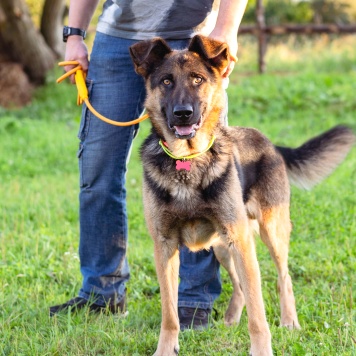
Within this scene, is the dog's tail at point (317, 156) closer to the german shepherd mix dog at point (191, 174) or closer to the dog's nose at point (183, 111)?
the german shepherd mix dog at point (191, 174)

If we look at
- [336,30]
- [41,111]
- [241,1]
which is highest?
[241,1]

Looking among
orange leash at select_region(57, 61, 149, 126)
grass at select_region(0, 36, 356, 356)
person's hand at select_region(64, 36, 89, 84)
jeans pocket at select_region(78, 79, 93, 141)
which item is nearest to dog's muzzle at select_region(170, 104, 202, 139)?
orange leash at select_region(57, 61, 149, 126)

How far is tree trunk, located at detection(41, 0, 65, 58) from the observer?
14.6m

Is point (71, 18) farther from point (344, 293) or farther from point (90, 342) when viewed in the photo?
point (344, 293)

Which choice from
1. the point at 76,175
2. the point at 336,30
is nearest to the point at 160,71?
the point at 76,175

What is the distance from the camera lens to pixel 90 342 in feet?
12.4

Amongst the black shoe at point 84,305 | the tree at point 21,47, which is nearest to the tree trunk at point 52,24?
the tree at point 21,47

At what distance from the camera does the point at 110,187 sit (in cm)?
429

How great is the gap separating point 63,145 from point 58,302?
5350mm

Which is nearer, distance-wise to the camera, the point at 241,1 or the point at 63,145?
the point at 241,1

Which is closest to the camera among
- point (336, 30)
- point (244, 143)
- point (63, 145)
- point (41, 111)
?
point (244, 143)

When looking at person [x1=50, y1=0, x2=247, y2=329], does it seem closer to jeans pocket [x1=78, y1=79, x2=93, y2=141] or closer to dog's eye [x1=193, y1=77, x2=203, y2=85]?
jeans pocket [x1=78, y1=79, x2=93, y2=141]

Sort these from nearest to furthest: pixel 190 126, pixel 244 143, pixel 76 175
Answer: pixel 190 126
pixel 244 143
pixel 76 175

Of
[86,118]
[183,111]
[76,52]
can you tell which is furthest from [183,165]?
[76,52]
